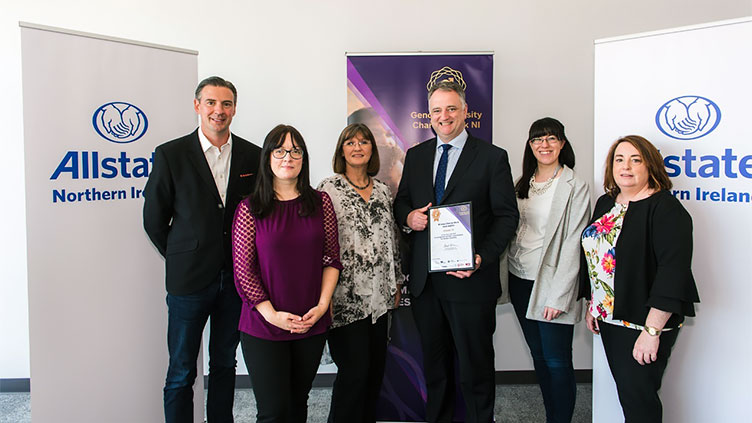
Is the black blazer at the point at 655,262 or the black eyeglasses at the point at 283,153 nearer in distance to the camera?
the black blazer at the point at 655,262

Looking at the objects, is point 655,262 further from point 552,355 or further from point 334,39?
point 334,39

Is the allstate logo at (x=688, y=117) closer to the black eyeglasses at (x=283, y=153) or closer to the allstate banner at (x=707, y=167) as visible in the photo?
the allstate banner at (x=707, y=167)

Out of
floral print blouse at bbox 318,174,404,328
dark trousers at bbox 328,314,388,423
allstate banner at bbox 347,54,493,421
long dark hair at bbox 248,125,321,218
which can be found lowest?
dark trousers at bbox 328,314,388,423

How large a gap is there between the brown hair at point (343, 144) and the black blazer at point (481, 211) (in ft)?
1.03

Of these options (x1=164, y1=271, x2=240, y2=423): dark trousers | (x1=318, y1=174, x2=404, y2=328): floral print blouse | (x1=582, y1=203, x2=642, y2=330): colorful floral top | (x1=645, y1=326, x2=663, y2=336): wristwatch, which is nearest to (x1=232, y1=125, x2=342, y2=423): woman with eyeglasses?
(x1=318, y1=174, x2=404, y2=328): floral print blouse

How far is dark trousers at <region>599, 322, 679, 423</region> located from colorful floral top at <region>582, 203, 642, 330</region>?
0.29ft

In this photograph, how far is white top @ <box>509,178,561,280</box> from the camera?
7.55 feet

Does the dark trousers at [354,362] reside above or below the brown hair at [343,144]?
below

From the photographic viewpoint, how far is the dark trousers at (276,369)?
6.05ft

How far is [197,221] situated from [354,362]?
1.07 metres

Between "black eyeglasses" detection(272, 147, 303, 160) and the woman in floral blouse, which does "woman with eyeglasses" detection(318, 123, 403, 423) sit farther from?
the woman in floral blouse

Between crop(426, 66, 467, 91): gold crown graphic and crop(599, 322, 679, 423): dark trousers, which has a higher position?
crop(426, 66, 467, 91): gold crown graphic

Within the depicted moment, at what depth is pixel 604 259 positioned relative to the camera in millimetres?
1969

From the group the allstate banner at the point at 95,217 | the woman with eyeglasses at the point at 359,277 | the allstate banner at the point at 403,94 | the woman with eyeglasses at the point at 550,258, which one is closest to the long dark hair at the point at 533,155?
the woman with eyeglasses at the point at 550,258
